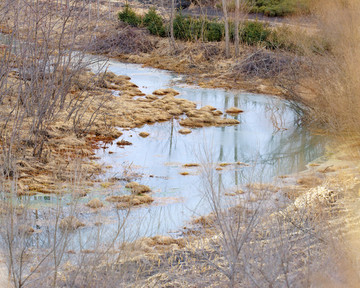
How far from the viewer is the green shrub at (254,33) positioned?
16438mm

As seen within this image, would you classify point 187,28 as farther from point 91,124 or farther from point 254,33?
point 91,124

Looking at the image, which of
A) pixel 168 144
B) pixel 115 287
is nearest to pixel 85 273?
pixel 115 287

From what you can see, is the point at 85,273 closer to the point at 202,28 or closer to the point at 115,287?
the point at 115,287

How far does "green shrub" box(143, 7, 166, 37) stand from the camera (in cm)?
1870

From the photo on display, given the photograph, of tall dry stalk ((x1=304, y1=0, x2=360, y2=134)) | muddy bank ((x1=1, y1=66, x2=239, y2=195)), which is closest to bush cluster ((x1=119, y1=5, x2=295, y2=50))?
muddy bank ((x1=1, y1=66, x2=239, y2=195))

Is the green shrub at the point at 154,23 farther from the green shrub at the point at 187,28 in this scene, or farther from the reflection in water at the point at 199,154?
the reflection in water at the point at 199,154

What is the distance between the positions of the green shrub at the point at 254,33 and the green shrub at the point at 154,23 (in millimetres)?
3241

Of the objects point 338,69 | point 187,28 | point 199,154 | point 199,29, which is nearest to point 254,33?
point 199,29

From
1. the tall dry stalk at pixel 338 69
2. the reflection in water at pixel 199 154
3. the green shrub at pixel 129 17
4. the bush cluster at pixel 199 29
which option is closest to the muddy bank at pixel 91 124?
the reflection in water at pixel 199 154

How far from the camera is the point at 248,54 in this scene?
1549 cm

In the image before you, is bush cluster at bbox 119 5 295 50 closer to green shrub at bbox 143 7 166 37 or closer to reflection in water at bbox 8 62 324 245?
green shrub at bbox 143 7 166 37

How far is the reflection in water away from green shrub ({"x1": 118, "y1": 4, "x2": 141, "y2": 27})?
7.87 m

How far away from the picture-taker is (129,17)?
19938 mm

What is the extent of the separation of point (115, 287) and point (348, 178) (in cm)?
452
